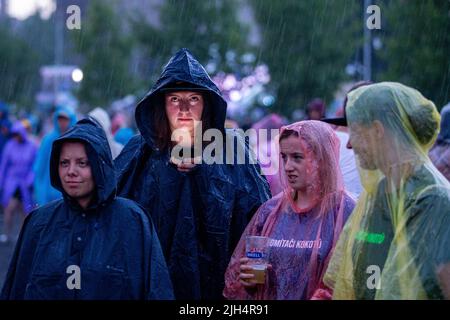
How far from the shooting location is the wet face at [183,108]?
5949mm

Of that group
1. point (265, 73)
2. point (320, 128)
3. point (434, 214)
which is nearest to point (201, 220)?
point (320, 128)

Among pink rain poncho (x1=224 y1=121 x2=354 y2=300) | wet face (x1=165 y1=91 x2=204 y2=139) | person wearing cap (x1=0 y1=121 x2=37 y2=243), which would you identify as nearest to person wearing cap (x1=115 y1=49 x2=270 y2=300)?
wet face (x1=165 y1=91 x2=204 y2=139)

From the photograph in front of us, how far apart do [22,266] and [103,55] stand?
29.7 m

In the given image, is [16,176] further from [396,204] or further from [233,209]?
[396,204]

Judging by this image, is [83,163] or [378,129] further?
[83,163]

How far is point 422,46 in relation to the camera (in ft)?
52.9

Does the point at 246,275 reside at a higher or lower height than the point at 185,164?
lower

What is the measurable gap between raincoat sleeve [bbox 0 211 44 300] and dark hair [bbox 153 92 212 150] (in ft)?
4.51

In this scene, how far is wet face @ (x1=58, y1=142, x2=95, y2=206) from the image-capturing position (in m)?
4.73

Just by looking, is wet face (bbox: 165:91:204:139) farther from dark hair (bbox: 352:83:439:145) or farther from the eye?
dark hair (bbox: 352:83:439:145)

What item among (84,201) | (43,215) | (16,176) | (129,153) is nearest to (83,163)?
(84,201)

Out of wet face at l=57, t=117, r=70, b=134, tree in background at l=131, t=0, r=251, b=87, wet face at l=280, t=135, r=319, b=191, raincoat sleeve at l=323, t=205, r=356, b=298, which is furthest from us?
tree in background at l=131, t=0, r=251, b=87

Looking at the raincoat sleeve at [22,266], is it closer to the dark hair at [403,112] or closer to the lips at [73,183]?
the lips at [73,183]

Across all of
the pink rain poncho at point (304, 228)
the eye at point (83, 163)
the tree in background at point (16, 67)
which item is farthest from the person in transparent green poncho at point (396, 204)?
the tree in background at point (16, 67)
